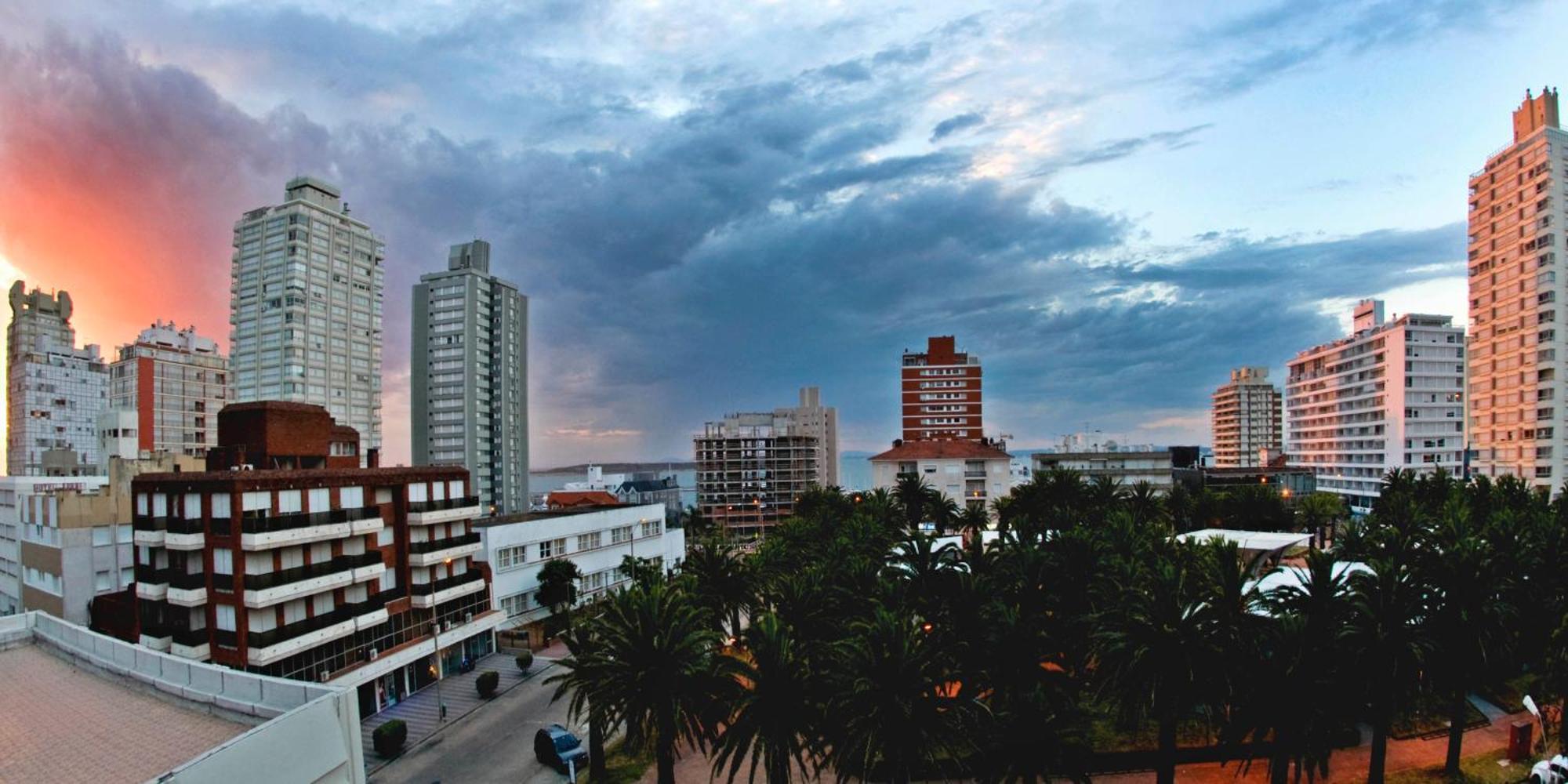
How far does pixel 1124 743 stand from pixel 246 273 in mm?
128238

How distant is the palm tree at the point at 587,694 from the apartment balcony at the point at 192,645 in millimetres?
21874

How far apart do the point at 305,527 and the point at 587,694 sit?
2415cm

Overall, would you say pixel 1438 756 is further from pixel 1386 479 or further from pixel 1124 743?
→ pixel 1386 479

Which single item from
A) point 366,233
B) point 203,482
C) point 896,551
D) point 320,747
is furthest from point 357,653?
point 366,233

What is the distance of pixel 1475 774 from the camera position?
113 feet

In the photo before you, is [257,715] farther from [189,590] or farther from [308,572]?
[189,590]

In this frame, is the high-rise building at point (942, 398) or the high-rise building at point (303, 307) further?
the high-rise building at point (942, 398)

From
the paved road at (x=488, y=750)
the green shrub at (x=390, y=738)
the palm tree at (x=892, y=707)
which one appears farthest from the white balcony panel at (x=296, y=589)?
the palm tree at (x=892, y=707)

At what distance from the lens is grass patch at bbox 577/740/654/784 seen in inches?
1462

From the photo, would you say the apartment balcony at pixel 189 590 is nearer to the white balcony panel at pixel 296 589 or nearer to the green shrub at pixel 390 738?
the white balcony panel at pixel 296 589

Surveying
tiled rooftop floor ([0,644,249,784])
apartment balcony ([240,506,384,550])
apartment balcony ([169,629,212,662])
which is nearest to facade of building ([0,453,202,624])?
apartment balcony ([169,629,212,662])

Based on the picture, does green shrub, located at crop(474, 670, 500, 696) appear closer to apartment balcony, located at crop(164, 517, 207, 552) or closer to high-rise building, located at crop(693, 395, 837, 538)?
apartment balcony, located at crop(164, 517, 207, 552)

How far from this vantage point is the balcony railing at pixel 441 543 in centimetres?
5425

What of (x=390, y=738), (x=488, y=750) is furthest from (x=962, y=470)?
(x=390, y=738)
